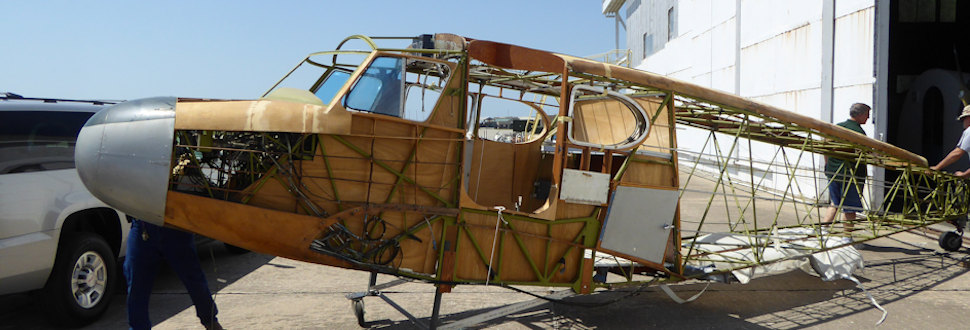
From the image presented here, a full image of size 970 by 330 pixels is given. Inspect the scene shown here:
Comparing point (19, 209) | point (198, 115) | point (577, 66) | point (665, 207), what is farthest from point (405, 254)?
point (19, 209)

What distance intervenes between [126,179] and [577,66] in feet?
11.0

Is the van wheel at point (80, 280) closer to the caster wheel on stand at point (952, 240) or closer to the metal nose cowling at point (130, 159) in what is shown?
the metal nose cowling at point (130, 159)

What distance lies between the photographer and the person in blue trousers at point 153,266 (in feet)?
15.0

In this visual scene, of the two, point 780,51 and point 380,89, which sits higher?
point 780,51

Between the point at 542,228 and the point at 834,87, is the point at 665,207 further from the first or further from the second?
the point at 834,87

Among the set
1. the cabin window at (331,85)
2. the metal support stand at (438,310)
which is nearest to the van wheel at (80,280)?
the metal support stand at (438,310)

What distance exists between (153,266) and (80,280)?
47.7 inches

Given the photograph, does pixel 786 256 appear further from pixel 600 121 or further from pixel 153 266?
pixel 153 266

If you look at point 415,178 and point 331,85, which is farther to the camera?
point 331,85

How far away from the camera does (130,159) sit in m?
3.75

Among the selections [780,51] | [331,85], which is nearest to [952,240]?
[780,51]

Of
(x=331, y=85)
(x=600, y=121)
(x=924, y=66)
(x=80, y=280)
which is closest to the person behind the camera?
(x=331, y=85)

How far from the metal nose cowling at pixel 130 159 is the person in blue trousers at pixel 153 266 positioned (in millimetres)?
833

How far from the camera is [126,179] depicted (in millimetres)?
3758
